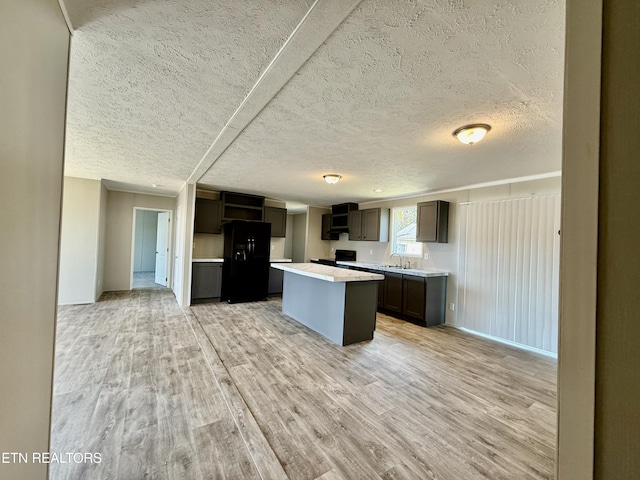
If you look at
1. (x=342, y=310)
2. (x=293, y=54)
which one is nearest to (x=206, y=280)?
(x=342, y=310)

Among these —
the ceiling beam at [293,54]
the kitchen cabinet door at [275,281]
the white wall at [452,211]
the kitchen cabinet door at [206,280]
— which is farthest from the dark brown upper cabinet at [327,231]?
the ceiling beam at [293,54]

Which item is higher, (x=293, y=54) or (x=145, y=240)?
(x=293, y=54)

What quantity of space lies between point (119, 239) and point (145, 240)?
12.6ft

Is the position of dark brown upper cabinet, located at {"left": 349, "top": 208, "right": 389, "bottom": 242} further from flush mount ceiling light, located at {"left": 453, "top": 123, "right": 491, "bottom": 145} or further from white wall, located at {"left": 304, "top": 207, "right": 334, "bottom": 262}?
flush mount ceiling light, located at {"left": 453, "top": 123, "right": 491, "bottom": 145}

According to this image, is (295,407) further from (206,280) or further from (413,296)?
(206,280)

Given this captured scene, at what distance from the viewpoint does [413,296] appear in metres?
4.52

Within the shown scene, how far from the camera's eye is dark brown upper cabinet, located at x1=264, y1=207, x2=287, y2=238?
6453 mm

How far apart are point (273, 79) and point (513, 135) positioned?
2.17 m

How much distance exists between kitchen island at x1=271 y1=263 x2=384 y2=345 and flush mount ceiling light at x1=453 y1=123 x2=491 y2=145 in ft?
6.28

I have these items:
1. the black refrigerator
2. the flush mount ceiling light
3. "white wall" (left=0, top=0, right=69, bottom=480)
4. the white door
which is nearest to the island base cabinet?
the black refrigerator

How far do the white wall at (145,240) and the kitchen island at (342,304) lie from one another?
26.3ft

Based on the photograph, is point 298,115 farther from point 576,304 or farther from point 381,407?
point 381,407

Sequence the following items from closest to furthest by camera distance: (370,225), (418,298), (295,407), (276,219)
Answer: (295,407)
(418,298)
(370,225)
(276,219)

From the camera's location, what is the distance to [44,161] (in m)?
1.04
